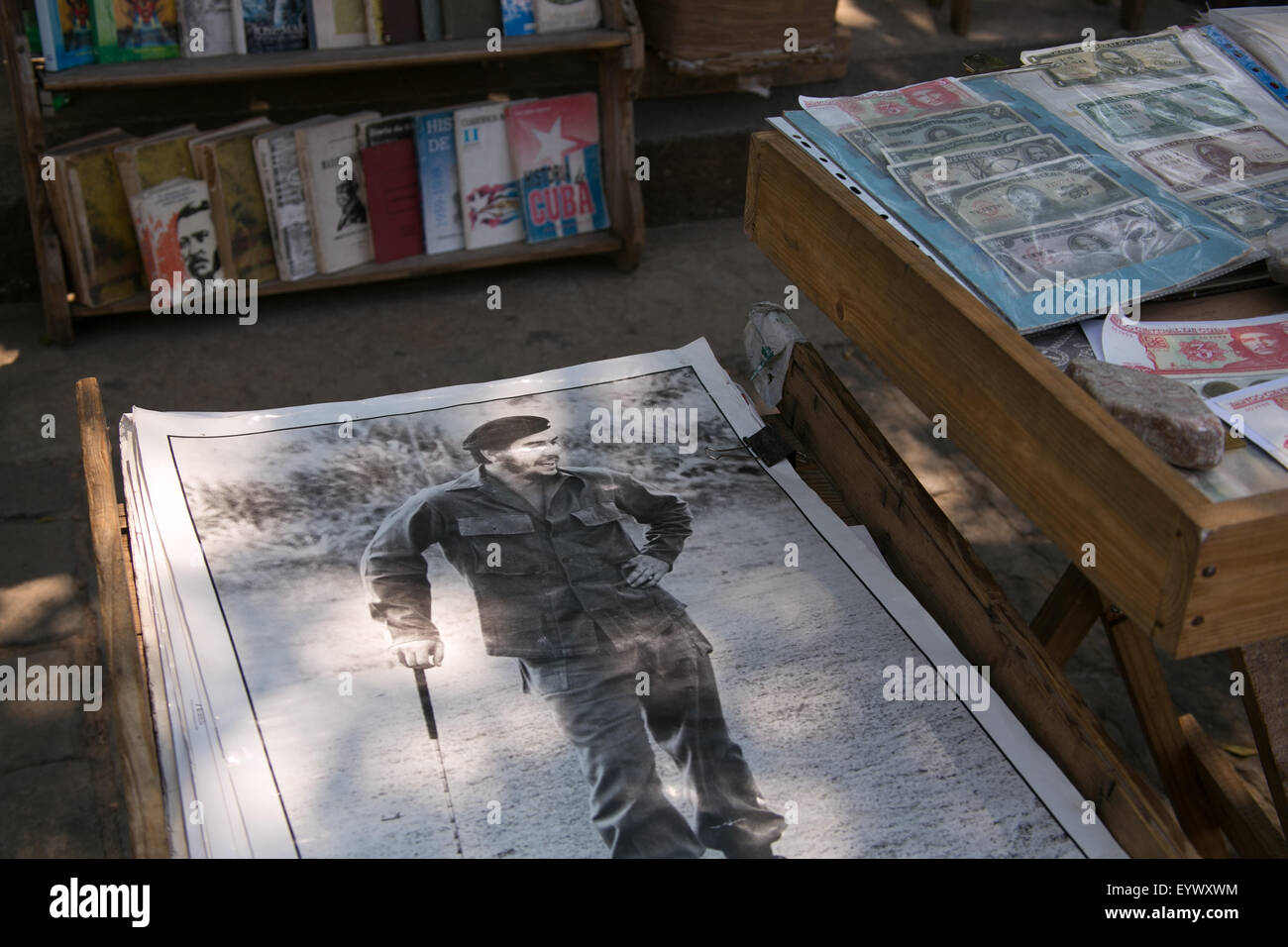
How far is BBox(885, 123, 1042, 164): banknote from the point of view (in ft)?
3.56

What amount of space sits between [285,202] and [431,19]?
536 millimetres

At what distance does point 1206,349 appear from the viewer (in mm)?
923

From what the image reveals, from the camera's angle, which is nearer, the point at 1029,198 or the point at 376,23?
the point at 1029,198

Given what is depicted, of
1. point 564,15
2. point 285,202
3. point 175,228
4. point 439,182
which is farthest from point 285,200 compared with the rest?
point 564,15

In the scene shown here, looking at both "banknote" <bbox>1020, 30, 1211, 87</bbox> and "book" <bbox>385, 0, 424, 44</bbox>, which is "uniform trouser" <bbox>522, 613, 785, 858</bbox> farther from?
"book" <bbox>385, 0, 424, 44</bbox>

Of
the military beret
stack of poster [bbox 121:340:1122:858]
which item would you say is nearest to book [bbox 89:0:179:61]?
stack of poster [bbox 121:340:1122:858]

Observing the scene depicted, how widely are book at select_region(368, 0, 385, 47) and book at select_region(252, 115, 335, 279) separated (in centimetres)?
23

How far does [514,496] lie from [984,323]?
471 millimetres

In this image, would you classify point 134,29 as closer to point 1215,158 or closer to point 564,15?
point 564,15

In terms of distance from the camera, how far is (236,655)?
0.95 meters

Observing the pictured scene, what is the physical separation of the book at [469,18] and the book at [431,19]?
0.04 ft
